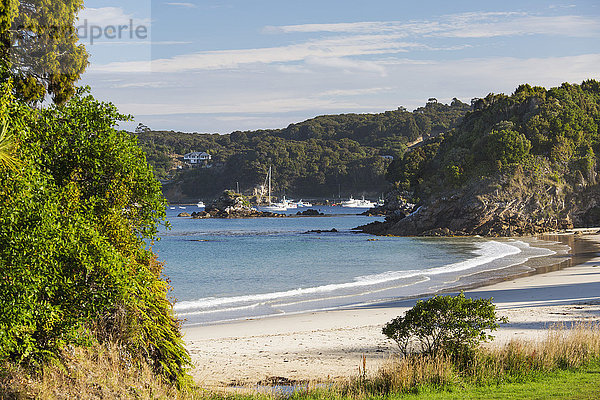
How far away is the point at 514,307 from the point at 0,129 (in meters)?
16.5

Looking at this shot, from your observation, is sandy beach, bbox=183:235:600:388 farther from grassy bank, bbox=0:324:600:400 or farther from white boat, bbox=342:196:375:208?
white boat, bbox=342:196:375:208

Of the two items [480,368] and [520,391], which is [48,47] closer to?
[480,368]

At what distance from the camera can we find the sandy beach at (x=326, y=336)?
12102 millimetres

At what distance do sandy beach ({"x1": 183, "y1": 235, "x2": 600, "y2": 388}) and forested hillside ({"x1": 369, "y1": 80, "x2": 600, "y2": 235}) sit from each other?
3718 cm

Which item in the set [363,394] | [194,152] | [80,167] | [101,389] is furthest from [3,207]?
[194,152]

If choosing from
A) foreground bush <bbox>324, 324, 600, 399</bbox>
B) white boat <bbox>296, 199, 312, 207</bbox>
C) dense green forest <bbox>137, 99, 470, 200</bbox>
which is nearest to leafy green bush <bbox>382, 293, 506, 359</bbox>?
foreground bush <bbox>324, 324, 600, 399</bbox>

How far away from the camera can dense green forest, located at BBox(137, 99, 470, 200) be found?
5896 inches

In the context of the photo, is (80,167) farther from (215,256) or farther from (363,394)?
(215,256)

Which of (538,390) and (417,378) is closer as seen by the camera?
(538,390)

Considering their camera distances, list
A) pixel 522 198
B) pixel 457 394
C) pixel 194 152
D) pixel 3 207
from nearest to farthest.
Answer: pixel 3 207, pixel 457 394, pixel 522 198, pixel 194 152

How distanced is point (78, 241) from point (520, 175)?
6029 centimetres

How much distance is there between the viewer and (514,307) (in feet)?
63.2

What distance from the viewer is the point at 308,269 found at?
35.2m

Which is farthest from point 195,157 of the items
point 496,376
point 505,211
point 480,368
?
point 496,376
